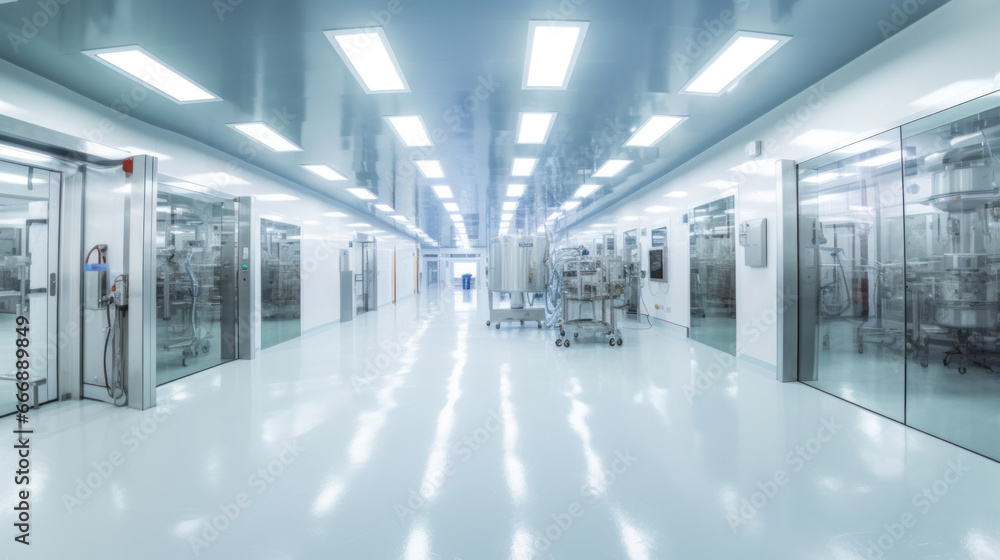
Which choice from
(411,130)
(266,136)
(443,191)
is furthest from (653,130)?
(266,136)

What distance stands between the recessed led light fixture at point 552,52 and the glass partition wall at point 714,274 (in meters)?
3.45

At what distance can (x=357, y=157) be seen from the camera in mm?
6105

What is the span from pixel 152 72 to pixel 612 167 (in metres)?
6.26

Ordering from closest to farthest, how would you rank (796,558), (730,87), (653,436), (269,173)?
(796,558)
(653,436)
(730,87)
(269,173)

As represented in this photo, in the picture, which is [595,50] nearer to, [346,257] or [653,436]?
[653,436]

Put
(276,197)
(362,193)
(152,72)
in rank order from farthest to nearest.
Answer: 1. (362,193)
2. (276,197)
3. (152,72)

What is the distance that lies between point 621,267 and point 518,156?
279 cm

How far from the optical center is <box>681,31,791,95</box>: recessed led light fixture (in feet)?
10.7

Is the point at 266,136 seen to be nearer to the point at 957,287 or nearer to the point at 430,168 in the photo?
the point at 430,168

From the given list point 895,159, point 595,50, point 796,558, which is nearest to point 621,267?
point 895,159

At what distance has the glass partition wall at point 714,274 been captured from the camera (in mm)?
5828

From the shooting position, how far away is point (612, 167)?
7145 millimetres

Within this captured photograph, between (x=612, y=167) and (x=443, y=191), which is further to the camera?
(x=443, y=191)

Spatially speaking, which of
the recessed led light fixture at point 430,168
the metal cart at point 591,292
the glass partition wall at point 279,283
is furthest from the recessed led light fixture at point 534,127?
the glass partition wall at point 279,283
